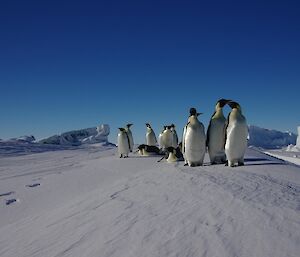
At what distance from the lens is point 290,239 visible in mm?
3004

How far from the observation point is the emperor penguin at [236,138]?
768cm

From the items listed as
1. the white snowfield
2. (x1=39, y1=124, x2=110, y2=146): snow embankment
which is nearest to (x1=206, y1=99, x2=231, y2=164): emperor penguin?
the white snowfield

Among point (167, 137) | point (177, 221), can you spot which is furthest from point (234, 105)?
point (167, 137)

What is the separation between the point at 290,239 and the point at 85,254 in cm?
167

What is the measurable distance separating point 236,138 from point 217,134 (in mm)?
840

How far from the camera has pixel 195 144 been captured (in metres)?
8.46

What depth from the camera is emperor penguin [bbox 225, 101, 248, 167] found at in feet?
25.2

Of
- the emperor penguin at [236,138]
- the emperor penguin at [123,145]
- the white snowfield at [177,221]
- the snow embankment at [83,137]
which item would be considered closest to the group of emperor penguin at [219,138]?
the emperor penguin at [236,138]

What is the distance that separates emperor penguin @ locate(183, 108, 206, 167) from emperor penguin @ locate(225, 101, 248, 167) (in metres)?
0.74

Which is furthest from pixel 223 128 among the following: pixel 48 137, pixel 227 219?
pixel 48 137

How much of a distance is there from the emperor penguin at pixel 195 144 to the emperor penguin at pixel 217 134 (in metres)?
0.18

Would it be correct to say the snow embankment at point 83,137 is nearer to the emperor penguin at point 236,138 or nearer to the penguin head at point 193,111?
the penguin head at point 193,111

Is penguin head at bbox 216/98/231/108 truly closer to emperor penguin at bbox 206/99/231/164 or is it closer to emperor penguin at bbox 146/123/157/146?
emperor penguin at bbox 206/99/231/164

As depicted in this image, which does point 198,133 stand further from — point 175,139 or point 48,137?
point 48,137
